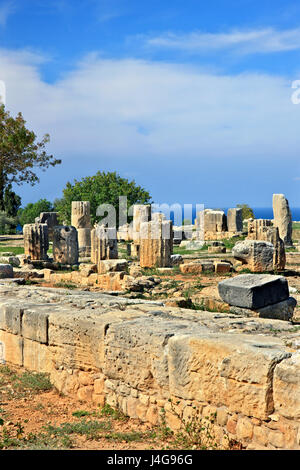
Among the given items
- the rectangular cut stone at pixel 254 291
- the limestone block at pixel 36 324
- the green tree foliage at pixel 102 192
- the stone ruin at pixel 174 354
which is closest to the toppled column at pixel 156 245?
the rectangular cut stone at pixel 254 291

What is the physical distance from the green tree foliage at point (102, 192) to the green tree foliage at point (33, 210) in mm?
13845

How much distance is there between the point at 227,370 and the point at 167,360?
29.5 inches

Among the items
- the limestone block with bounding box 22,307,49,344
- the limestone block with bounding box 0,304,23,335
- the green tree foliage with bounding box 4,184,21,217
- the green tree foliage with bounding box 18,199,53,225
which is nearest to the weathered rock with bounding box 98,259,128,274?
the limestone block with bounding box 0,304,23,335

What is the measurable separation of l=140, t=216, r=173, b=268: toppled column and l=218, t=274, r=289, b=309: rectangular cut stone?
913 centimetres

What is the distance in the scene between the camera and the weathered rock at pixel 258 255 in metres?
16.8

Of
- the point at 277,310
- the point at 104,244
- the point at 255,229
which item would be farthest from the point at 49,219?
the point at 277,310

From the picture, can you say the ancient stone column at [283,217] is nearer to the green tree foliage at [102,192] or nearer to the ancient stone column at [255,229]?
the ancient stone column at [255,229]

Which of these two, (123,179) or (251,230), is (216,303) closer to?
(251,230)

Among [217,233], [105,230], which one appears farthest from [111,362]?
[217,233]

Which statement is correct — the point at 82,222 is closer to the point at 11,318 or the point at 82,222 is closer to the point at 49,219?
the point at 49,219

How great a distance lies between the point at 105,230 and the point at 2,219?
27998 millimetres

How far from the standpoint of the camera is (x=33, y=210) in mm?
52406

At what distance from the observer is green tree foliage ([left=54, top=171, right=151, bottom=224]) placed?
3644 centimetres

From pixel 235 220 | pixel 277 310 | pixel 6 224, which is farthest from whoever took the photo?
pixel 6 224
